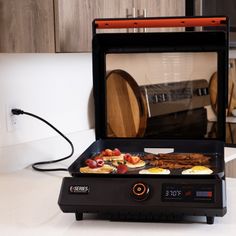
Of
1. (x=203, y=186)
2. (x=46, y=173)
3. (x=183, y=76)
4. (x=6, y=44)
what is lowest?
(x=46, y=173)

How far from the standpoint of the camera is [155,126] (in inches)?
70.1

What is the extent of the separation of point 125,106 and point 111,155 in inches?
26.6

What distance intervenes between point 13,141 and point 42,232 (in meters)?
0.78

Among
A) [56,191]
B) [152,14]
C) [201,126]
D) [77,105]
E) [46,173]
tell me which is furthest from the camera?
[77,105]

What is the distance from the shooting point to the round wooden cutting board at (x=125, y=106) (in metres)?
1.82

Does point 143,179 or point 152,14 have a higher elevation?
point 152,14

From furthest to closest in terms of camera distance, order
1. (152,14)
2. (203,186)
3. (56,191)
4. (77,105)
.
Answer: (77,105), (152,14), (56,191), (203,186)

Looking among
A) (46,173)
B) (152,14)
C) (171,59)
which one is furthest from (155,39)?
(46,173)

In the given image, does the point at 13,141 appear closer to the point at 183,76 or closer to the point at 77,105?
the point at 77,105

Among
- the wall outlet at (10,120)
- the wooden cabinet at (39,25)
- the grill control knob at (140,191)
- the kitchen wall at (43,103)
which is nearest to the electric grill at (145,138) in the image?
the grill control knob at (140,191)

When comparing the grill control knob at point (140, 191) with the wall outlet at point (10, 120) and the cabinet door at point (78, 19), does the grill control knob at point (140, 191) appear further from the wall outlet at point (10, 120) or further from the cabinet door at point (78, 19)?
the wall outlet at point (10, 120)

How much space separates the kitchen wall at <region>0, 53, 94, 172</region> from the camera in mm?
1838

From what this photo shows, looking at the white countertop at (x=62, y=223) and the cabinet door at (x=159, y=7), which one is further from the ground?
the cabinet door at (x=159, y=7)

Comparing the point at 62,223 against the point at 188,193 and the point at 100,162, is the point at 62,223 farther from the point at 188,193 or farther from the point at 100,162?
the point at 188,193
